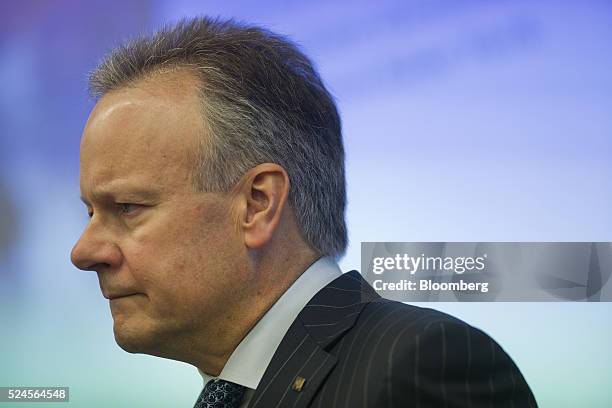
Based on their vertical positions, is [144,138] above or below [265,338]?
above

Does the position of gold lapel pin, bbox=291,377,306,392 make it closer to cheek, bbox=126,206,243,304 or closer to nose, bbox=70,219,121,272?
cheek, bbox=126,206,243,304

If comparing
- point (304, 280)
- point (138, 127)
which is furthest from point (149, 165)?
point (304, 280)

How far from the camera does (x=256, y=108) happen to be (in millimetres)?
1558


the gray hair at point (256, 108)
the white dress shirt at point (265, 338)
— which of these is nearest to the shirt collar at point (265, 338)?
the white dress shirt at point (265, 338)

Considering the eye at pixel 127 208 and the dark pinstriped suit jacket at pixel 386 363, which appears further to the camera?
the eye at pixel 127 208

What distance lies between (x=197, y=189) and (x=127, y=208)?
0.41ft

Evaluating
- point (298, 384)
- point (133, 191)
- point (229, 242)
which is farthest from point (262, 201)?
point (298, 384)

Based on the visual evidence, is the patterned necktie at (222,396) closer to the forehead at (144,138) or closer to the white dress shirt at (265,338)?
the white dress shirt at (265,338)

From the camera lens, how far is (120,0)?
287 cm

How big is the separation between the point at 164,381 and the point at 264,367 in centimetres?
137

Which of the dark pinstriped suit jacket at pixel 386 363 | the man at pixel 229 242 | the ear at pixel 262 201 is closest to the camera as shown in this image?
the dark pinstriped suit jacket at pixel 386 363

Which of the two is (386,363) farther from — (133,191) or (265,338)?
(133,191)

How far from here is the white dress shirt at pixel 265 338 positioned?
1.46 meters

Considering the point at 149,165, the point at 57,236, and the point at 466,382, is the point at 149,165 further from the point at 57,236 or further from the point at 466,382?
the point at 57,236
